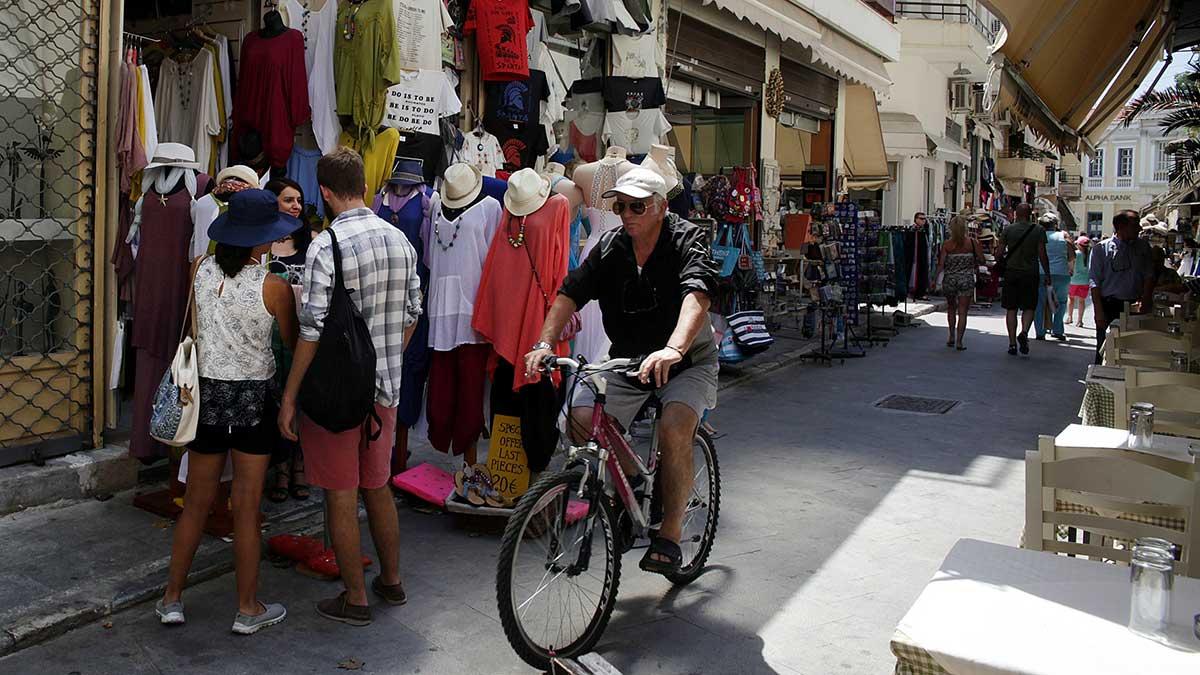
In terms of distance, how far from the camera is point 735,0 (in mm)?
11648

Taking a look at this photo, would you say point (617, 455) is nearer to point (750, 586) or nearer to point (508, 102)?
point (750, 586)

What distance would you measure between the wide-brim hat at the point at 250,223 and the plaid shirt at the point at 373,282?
0.18 metres

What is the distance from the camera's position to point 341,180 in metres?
4.33

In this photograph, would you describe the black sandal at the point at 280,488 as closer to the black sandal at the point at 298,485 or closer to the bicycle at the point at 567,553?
the black sandal at the point at 298,485

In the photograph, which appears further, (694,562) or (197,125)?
(197,125)

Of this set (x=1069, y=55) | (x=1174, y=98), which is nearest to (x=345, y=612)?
(x=1069, y=55)

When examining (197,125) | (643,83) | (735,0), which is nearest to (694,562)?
(197,125)

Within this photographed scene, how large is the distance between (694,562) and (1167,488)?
2301 millimetres

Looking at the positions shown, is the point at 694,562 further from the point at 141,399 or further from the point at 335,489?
the point at 141,399

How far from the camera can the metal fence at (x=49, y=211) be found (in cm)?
584

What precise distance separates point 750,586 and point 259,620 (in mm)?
2235

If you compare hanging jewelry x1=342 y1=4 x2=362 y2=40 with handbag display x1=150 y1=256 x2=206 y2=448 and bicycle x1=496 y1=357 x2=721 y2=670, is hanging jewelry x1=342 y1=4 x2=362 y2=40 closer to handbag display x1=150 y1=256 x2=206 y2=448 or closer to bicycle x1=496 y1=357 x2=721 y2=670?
handbag display x1=150 y1=256 x2=206 y2=448

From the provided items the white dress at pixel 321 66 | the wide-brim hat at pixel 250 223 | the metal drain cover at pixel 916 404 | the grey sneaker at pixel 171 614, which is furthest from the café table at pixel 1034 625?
the metal drain cover at pixel 916 404

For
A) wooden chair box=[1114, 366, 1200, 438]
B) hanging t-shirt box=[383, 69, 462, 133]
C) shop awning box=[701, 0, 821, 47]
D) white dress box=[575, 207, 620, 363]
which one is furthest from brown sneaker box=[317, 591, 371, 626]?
shop awning box=[701, 0, 821, 47]
